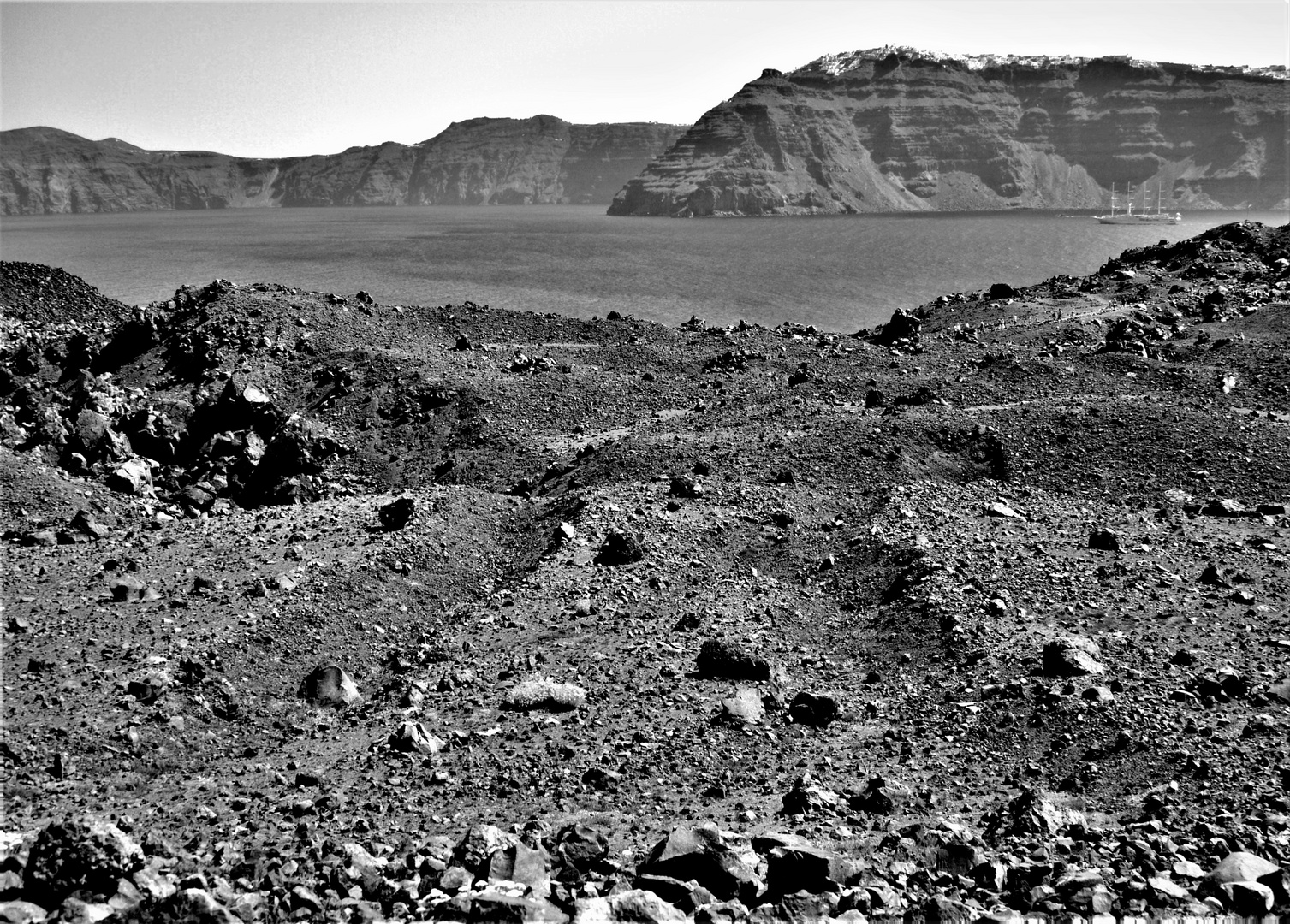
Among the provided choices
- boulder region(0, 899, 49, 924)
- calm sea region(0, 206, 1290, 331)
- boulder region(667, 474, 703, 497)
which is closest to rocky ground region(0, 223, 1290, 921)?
boulder region(0, 899, 49, 924)

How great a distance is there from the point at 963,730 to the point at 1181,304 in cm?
2484

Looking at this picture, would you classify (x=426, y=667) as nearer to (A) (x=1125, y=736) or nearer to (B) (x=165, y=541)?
(B) (x=165, y=541)

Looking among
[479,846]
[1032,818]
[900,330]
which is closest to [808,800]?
[1032,818]

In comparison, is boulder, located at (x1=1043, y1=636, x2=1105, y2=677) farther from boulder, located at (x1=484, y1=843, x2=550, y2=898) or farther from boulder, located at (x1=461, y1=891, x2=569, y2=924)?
boulder, located at (x1=461, y1=891, x2=569, y2=924)

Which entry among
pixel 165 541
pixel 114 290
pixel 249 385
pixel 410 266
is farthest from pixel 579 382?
pixel 410 266

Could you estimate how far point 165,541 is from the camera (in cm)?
1587

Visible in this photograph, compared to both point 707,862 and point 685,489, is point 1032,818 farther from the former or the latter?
point 685,489

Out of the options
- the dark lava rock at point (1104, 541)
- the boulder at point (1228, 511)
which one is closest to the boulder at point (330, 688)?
the dark lava rock at point (1104, 541)

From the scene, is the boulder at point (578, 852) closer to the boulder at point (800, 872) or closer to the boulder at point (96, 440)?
the boulder at point (800, 872)

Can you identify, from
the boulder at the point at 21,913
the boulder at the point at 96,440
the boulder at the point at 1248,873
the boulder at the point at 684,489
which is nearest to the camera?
the boulder at the point at 21,913

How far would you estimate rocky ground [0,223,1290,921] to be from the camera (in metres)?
7.95

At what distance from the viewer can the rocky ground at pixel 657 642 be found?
313 inches

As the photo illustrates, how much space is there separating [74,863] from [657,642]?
273 inches

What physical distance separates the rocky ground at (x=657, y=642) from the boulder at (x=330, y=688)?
55mm
